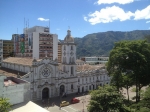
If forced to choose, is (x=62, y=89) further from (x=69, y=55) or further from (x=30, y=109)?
(x=30, y=109)

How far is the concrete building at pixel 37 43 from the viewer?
74375mm

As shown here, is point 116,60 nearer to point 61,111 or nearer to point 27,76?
point 61,111

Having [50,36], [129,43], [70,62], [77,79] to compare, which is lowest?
[77,79]

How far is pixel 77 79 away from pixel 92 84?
6674mm

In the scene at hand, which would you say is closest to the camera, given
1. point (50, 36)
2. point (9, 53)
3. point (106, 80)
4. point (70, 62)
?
point (70, 62)

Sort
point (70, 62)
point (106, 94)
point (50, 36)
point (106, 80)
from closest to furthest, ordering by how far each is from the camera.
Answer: point (106, 94) → point (70, 62) → point (106, 80) → point (50, 36)

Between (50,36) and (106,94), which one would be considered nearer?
(106,94)

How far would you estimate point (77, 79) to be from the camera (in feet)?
160

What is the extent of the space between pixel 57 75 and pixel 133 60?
19976mm

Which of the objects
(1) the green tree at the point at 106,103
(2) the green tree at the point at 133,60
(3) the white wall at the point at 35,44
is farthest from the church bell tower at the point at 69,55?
(3) the white wall at the point at 35,44

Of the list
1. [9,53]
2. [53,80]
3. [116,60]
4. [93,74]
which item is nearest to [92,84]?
[93,74]

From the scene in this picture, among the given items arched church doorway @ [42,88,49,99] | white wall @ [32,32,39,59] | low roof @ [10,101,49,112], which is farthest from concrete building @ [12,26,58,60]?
low roof @ [10,101,49,112]

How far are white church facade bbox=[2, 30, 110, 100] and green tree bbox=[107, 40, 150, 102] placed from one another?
14397 millimetres

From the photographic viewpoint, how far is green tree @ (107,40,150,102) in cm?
3391
